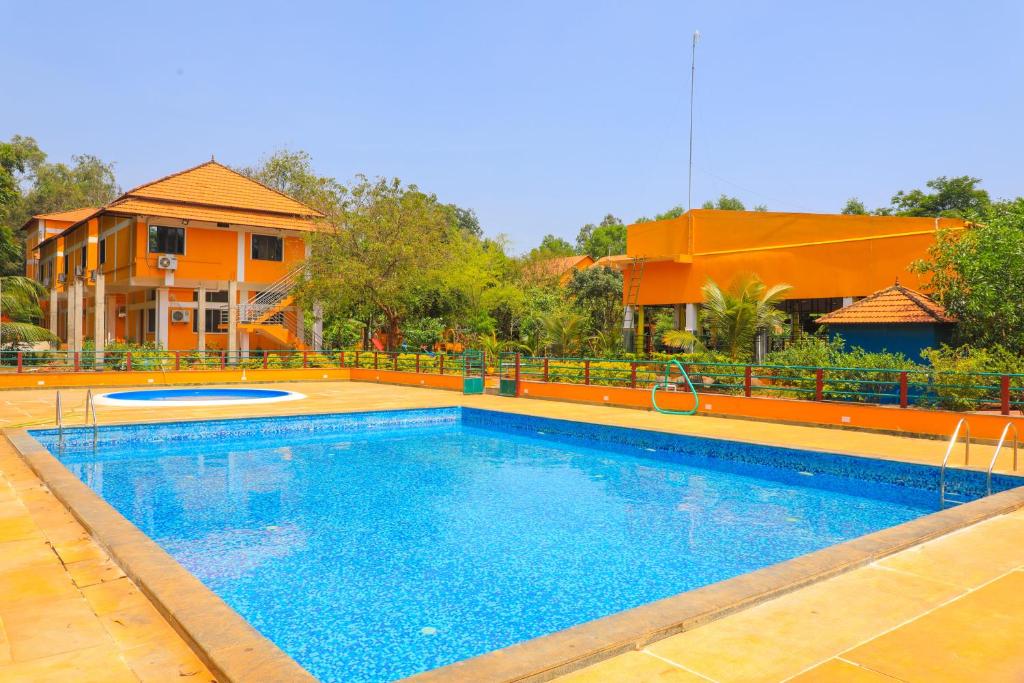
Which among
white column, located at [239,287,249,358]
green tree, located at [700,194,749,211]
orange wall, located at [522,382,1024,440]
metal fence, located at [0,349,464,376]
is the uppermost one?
green tree, located at [700,194,749,211]

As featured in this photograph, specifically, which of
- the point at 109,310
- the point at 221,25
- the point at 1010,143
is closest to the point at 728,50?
the point at 1010,143

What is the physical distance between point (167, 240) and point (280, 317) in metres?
4.77

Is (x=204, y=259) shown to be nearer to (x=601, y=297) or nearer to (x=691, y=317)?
(x=601, y=297)

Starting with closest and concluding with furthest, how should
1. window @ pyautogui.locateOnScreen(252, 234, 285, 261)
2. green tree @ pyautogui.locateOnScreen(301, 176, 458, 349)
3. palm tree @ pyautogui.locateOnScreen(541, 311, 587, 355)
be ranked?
palm tree @ pyautogui.locateOnScreen(541, 311, 587, 355), green tree @ pyautogui.locateOnScreen(301, 176, 458, 349), window @ pyautogui.locateOnScreen(252, 234, 285, 261)

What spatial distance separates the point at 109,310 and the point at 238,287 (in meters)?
8.67

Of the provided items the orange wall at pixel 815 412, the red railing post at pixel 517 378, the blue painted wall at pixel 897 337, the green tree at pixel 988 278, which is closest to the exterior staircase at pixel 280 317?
the red railing post at pixel 517 378

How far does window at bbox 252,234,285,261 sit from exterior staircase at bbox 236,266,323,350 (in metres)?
1.26

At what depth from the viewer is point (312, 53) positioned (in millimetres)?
20484

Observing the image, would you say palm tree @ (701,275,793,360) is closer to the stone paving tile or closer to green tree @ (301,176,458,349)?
green tree @ (301,176,458,349)

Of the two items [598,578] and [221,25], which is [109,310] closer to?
[221,25]

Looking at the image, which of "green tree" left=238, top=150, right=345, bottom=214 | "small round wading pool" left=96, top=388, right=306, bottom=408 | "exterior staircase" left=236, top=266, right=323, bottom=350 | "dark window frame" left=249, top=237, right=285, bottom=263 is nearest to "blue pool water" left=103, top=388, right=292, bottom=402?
"small round wading pool" left=96, top=388, right=306, bottom=408

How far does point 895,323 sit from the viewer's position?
14.6 meters

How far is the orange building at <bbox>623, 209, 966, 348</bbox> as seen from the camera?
57.8 feet

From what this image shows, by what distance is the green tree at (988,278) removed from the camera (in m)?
12.6
